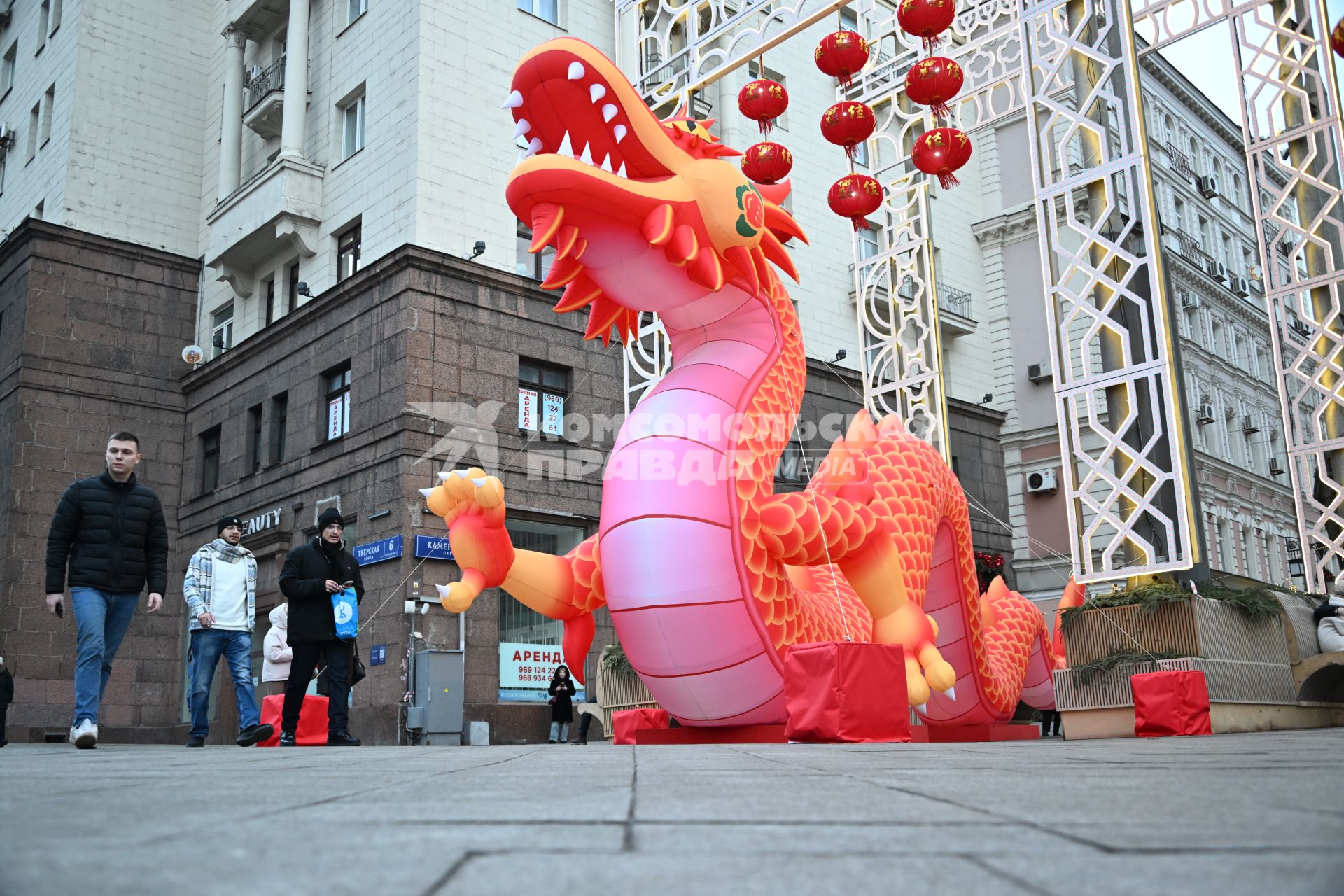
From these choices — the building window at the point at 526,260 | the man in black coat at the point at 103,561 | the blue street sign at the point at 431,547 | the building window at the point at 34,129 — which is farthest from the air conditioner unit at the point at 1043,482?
the man in black coat at the point at 103,561

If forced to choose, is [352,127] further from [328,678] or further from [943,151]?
[328,678]

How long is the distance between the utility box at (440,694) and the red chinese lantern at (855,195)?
Answer: 765cm

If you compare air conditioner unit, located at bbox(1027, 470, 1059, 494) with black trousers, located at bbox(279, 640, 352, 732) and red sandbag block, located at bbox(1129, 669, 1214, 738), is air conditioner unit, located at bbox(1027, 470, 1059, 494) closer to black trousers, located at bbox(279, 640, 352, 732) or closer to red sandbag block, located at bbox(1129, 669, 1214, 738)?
red sandbag block, located at bbox(1129, 669, 1214, 738)

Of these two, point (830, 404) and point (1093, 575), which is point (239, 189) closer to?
point (830, 404)

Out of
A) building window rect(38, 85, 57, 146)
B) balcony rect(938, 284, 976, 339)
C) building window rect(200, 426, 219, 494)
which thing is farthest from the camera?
balcony rect(938, 284, 976, 339)

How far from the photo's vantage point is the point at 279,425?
1744 centimetres

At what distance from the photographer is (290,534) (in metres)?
16.5

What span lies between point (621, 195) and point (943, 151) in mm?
4582

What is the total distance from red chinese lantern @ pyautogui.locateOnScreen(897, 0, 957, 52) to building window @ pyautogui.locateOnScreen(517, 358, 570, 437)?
845 cm

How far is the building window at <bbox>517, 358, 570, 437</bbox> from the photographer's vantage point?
1605cm

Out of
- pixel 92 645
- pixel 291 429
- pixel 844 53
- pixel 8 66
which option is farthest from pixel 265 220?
pixel 92 645

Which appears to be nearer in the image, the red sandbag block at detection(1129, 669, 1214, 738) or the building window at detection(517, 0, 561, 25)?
the red sandbag block at detection(1129, 669, 1214, 738)

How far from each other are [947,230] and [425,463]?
13899 millimetres

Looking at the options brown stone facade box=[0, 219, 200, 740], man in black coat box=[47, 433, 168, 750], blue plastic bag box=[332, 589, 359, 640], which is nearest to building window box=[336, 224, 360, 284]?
brown stone facade box=[0, 219, 200, 740]
